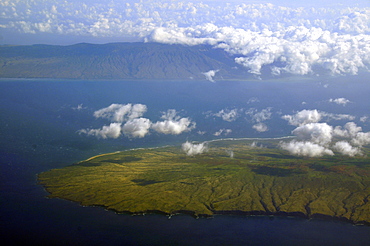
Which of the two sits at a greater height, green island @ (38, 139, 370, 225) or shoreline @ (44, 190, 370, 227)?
green island @ (38, 139, 370, 225)

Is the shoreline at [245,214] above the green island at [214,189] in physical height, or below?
below

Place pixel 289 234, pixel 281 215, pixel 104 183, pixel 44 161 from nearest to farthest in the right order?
1. pixel 289 234
2. pixel 281 215
3. pixel 104 183
4. pixel 44 161

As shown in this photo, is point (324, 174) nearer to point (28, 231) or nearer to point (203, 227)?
point (203, 227)

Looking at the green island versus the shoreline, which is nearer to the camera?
the shoreline

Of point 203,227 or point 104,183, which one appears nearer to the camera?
point 203,227

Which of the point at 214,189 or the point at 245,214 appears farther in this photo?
the point at 214,189

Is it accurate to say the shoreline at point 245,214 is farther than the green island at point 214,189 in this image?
No

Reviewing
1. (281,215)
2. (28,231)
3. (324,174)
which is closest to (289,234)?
(281,215)

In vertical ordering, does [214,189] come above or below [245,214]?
above
